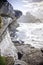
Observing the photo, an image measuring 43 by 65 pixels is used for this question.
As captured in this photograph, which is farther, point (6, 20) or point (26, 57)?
point (26, 57)

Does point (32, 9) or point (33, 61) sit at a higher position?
point (32, 9)

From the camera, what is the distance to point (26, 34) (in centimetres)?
512

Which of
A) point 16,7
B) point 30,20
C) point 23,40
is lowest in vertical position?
point 23,40

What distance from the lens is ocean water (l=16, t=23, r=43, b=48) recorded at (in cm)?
500

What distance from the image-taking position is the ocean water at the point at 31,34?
5.00 metres

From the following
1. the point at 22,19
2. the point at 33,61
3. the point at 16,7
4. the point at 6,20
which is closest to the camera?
the point at 6,20

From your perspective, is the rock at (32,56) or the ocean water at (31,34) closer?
the rock at (32,56)

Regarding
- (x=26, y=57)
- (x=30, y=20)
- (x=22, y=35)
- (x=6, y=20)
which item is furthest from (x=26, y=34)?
(x=6, y=20)

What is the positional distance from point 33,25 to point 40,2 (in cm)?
61

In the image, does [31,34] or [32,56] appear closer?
[32,56]

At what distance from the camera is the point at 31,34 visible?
5102 mm

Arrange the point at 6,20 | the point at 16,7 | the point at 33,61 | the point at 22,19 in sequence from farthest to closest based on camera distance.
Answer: the point at 22,19, the point at 16,7, the point at 33,61, the point at 6,20

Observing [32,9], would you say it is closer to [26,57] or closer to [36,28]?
[36,28]

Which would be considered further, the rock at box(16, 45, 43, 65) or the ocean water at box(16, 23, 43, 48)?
the ocean water at box(16, 23, 43, 48)
